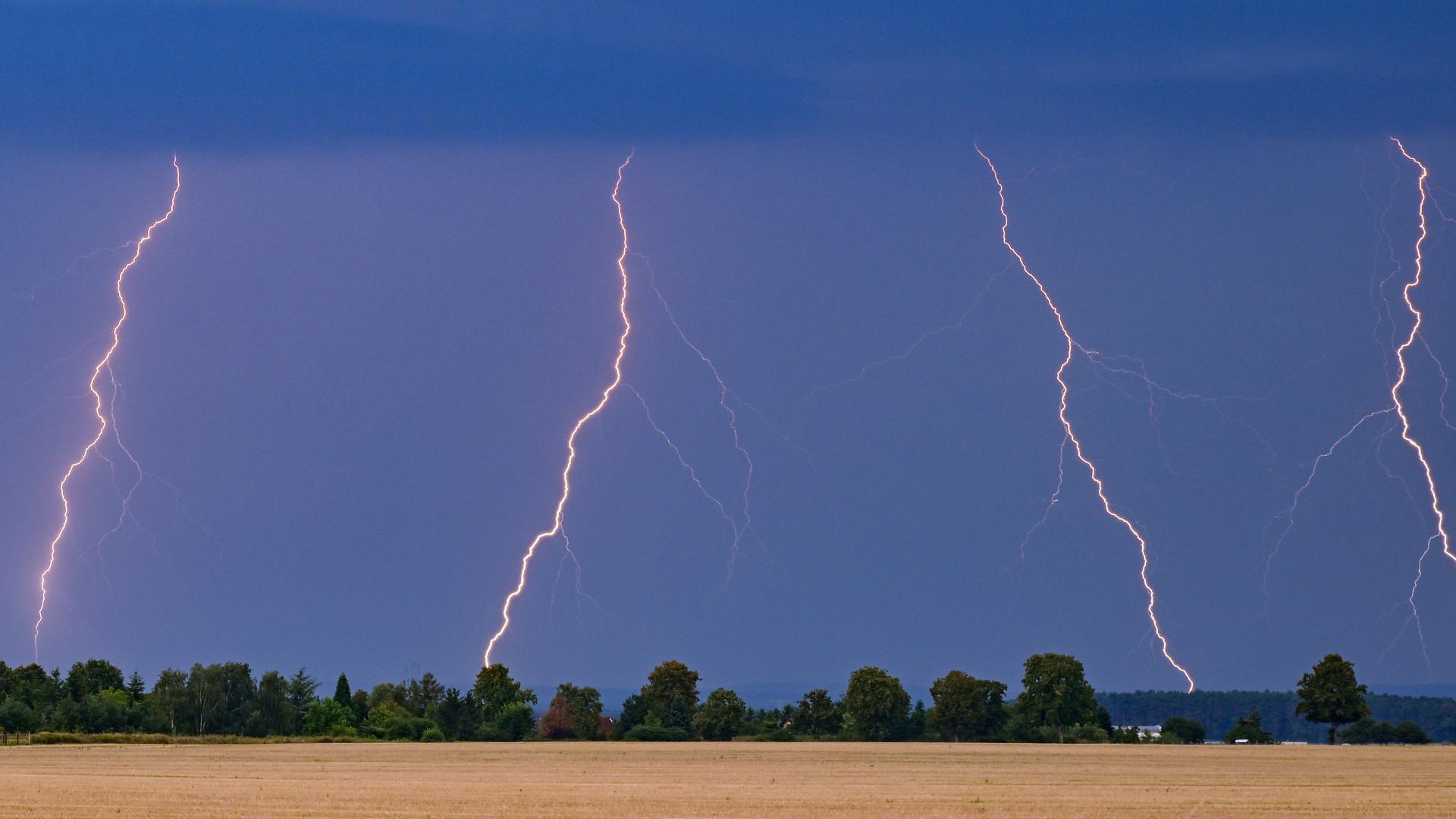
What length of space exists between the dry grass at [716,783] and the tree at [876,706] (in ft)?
77.1

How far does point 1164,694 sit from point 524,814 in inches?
6064

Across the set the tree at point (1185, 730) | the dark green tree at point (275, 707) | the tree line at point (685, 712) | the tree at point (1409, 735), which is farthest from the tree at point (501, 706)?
the tree at point (1409, 735)

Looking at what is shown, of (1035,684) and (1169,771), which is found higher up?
(1035,684)

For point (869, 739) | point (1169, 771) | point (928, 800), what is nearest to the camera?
point (928, 800)

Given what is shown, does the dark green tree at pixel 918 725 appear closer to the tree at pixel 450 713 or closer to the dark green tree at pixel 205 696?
the tree at pixel 450 713

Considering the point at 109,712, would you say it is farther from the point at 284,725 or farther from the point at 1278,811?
the point at 1278,811

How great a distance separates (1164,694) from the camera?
167500mm

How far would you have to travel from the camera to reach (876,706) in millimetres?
78875

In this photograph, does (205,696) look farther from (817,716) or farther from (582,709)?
(817,716)

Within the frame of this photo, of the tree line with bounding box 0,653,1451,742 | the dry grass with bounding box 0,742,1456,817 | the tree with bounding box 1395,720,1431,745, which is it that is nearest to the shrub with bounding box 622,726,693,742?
the tree line with bounding box 0,653,1451,742

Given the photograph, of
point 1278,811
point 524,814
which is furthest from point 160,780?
point 1278,811

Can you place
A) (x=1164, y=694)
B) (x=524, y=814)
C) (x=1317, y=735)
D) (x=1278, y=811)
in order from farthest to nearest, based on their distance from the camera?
1. (x=1164, y=694)
2. (x=1317, y=735)
3. (x=1278, y=811)
4. (x=524, y=814)

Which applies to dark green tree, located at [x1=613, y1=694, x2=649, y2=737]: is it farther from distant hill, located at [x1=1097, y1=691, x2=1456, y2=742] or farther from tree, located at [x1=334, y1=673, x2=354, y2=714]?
distant hill, located at [x1=1097, y1=691, x2=1456, y2=742]

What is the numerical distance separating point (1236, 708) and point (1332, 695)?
300ft
